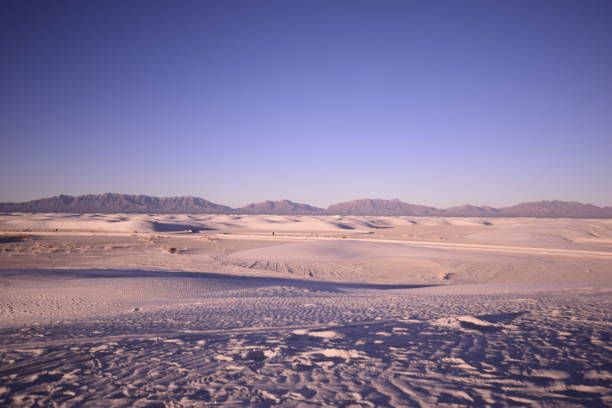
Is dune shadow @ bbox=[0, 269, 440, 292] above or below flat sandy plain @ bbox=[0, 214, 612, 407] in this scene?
below

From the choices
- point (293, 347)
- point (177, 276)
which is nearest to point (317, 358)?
point (293, 347)

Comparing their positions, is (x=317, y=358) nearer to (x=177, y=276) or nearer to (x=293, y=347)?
(x=293, y=347)

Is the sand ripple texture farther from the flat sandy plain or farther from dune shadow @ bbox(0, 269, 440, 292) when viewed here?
dune shadow @ bbox(0, 269, 440, 292)

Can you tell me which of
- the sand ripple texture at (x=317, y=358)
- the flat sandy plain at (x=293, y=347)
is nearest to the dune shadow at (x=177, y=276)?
the flat sandy plain at (x=293, y=347)

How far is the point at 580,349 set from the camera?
4398 millimetres

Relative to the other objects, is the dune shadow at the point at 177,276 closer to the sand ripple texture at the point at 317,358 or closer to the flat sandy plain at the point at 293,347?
the flat sandy plain at the point at 293,347

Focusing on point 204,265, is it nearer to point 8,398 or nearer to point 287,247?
point 287,247

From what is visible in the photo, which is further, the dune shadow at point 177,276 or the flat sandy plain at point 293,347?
Result: the dune shadow at point 177,276

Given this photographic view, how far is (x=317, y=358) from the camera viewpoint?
14.1 ft

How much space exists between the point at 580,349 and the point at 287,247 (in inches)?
862

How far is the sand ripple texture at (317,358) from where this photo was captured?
129 inches

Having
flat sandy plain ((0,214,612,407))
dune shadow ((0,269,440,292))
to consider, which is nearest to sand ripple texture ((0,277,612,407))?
flat sandy plain ((0,214,612,407))

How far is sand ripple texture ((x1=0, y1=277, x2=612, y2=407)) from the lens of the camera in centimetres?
328

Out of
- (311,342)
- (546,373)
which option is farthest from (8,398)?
(546,373)
